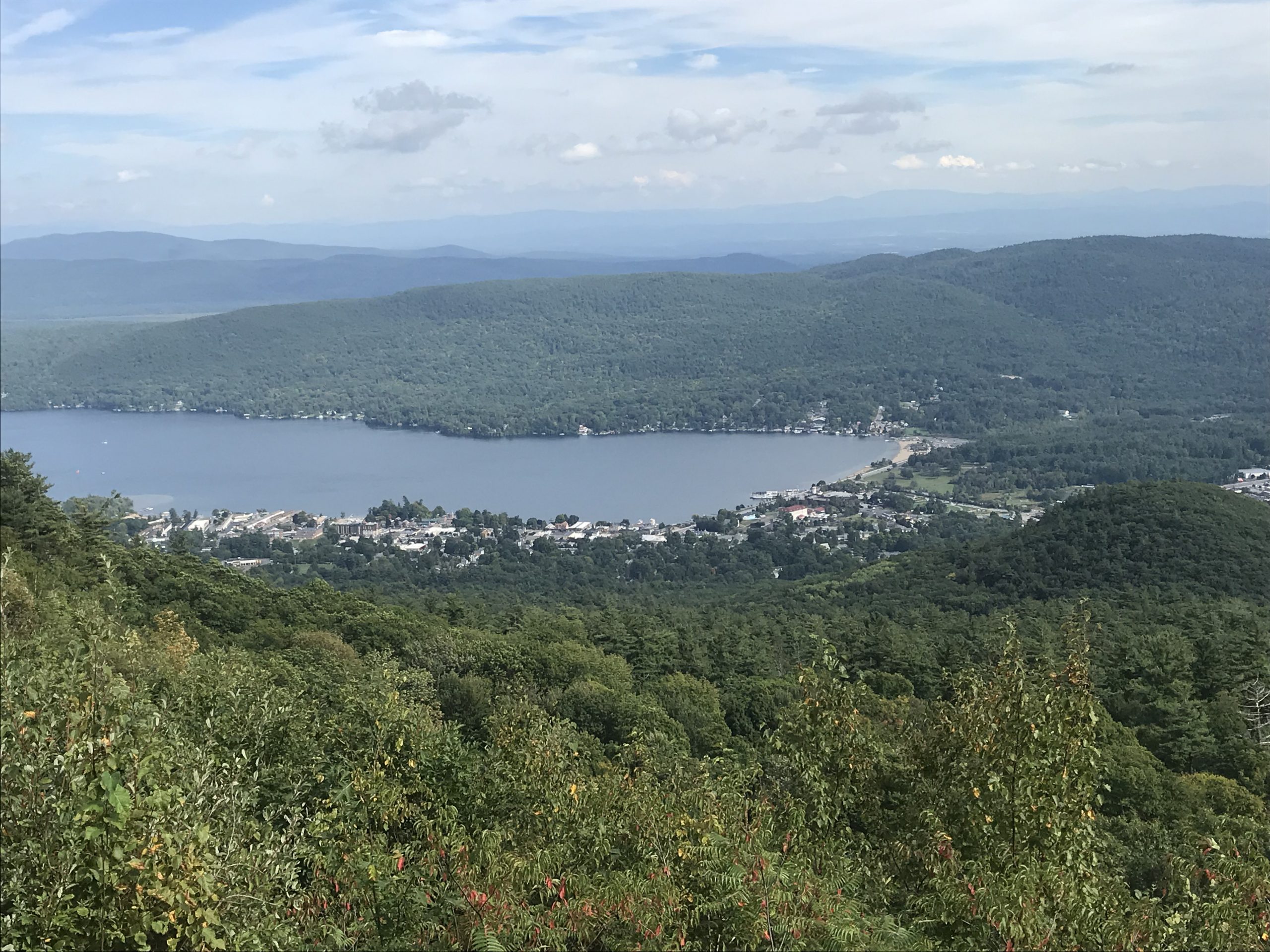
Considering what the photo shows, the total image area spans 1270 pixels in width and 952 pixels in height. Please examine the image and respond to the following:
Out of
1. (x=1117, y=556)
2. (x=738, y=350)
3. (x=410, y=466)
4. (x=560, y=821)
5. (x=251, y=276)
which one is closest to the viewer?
(x=560, y=821)

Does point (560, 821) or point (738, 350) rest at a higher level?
point (738, 350)

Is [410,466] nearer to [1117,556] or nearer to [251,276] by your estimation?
[1117,556]

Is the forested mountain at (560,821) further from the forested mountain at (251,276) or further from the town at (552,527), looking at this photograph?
the forested mountain at (251,276)

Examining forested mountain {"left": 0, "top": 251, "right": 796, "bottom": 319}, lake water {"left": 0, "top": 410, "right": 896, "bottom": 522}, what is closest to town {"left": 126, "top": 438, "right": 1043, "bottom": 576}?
lake water {"left": 0, "top": 410, "right": 896, "bottom": 522}

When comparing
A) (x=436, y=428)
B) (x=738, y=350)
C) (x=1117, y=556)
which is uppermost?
(x=738, y=350)

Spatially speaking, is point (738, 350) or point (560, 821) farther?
point (738, 350)

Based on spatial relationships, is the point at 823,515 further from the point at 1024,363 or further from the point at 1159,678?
the point at 1024,363

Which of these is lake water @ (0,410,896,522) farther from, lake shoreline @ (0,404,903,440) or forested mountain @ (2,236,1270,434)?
forested mountain @ (2,236,1270,434)

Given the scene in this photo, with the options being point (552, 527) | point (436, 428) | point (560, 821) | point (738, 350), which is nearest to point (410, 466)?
point (436, 428)
